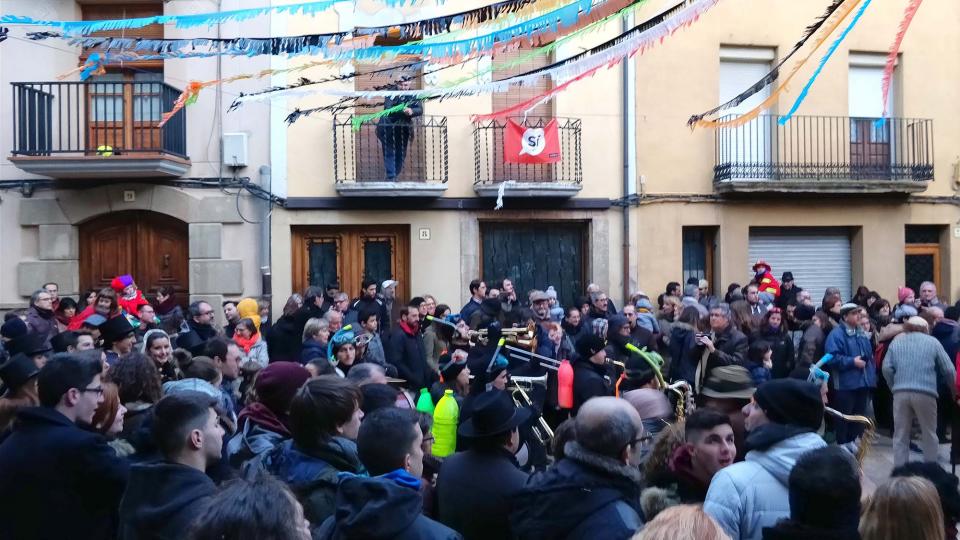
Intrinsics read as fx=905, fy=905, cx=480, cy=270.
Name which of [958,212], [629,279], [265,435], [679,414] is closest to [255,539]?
[265,435]

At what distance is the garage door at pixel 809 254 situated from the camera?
50.9 feet

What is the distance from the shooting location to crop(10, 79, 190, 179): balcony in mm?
12727

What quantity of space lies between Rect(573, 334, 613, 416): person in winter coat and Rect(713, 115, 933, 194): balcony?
26.1 feet

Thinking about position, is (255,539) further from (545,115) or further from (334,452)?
(545,115)

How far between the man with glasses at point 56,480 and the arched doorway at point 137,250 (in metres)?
10.5

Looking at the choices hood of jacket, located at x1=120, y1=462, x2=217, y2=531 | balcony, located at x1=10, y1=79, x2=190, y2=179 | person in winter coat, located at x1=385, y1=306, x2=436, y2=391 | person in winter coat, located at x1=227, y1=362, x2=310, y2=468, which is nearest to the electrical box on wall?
balcony, located at x1=10, y1=79, x2=190, y2=179

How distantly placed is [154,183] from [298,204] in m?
2.13

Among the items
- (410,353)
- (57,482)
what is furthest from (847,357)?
(57,482)

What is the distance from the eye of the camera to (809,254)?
617 inches

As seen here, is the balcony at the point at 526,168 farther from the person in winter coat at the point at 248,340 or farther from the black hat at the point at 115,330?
the black hat at the point at 115,330

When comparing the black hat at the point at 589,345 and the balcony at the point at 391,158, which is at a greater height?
the balcony at the point at 391,158

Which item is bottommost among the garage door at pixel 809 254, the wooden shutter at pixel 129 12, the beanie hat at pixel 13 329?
the beanie hat at pixel 13 329

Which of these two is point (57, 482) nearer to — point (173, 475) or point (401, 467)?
point (173, 475)

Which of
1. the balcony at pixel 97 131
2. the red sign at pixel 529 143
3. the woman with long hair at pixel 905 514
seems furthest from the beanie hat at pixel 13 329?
the red sign at pixel 529 143
